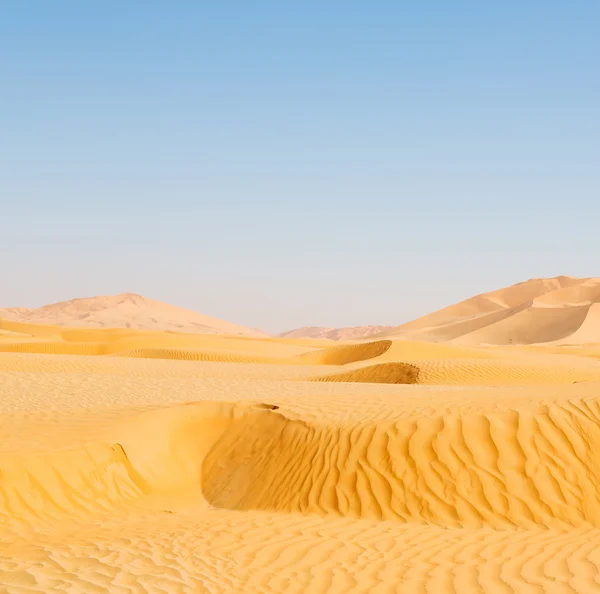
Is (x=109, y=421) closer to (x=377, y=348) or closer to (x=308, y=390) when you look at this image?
(x=308, y=390)

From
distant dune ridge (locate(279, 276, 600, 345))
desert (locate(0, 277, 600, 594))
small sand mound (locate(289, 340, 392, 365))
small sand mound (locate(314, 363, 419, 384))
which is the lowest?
desert (locate(0, 277, 600, 594))

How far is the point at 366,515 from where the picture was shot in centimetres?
756

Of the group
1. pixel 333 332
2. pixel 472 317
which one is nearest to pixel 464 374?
pixel 472 317

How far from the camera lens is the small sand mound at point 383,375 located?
20.6 m

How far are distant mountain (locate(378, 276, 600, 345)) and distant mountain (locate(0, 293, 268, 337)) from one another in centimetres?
3589

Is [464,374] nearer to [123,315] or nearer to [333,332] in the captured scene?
[123,315]

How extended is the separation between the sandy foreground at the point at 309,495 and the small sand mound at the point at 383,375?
28.3 feet

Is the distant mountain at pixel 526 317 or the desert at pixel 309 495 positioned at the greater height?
the distant mountain at pixel 526 317

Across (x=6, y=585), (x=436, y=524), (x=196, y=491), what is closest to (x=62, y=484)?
(x=196, y=491)

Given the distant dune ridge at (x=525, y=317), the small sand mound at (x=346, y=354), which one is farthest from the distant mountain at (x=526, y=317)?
the small sand mound at (x=346, y=354)

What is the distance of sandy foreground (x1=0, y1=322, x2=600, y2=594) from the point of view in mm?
5473

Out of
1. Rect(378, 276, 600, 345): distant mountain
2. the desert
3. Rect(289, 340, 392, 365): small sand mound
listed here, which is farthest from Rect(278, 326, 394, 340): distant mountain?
the desert

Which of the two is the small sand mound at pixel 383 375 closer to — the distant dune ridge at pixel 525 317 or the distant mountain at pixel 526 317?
the distant dune ridge at pixel 525 317

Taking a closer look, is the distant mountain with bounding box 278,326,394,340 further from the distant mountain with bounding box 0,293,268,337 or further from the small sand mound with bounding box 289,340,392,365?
the small sand mound with bounding box 289,340,392,365
